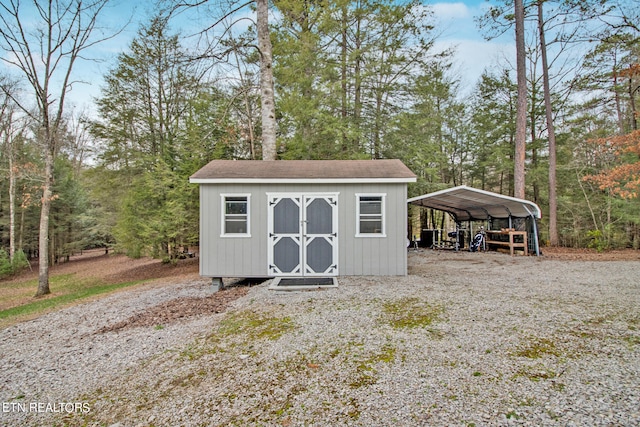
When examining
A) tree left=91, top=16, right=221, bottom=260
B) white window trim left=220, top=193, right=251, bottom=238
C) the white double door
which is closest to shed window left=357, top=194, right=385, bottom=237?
the white double door

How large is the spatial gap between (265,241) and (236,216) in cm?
85

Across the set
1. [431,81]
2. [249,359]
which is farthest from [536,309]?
[431,81]

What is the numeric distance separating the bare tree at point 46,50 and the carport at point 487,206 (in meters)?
11.9

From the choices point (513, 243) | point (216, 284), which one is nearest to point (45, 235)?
point (216, 284)

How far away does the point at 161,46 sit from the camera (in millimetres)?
12938

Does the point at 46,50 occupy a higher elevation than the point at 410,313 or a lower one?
higher

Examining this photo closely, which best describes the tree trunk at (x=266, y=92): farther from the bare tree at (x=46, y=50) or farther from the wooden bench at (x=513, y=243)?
the wooden bench at (x=513, y=243)

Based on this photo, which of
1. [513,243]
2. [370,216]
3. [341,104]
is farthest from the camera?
[341,104]

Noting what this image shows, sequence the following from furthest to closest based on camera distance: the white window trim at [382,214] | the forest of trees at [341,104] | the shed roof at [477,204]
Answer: the forest of trees at [341,104] < the shed roof at [477,204] < the white window trim at [382,214]

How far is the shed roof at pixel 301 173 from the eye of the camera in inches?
252

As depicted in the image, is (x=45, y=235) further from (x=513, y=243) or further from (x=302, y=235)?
(x=513, y=243)

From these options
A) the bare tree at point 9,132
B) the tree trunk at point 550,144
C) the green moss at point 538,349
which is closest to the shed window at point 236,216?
the green moss at point 538,349

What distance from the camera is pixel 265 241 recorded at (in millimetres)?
6609

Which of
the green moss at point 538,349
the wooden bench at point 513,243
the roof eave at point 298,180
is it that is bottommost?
the green moss at point 538,349
